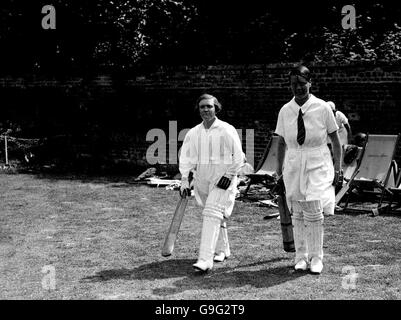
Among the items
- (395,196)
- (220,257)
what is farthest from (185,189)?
(395,196)

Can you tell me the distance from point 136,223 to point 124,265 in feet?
7.87

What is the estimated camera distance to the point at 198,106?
708 cm

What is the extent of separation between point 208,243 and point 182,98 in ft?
28.9

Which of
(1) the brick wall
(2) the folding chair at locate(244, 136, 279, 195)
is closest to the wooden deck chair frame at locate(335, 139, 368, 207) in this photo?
(2) the folding chair at locate(244, 136, 279, 195)

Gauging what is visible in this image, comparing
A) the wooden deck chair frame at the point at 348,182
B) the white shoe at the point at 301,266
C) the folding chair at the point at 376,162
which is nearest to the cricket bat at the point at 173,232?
the white shoe at the point at 301,266

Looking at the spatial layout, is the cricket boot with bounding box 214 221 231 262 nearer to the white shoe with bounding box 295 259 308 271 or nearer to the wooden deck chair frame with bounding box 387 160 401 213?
the white shoe with bounding box 295 259 308 271

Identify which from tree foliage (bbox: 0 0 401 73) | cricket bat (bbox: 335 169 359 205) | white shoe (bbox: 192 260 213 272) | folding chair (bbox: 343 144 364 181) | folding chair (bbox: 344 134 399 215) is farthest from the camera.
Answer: tree foliage (bbox: 0 0 401 73)

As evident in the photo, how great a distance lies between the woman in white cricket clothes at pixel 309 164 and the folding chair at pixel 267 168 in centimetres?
467

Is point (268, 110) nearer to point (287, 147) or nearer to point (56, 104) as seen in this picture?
point (56, 104)

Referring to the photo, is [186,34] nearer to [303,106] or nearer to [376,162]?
[376,162]

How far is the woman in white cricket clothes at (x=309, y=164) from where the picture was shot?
6.68 m

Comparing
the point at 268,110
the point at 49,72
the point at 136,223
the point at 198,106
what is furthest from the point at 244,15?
the point at 198,106

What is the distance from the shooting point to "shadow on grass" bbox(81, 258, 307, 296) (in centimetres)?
627

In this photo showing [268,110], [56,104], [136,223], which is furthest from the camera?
[56,104]
